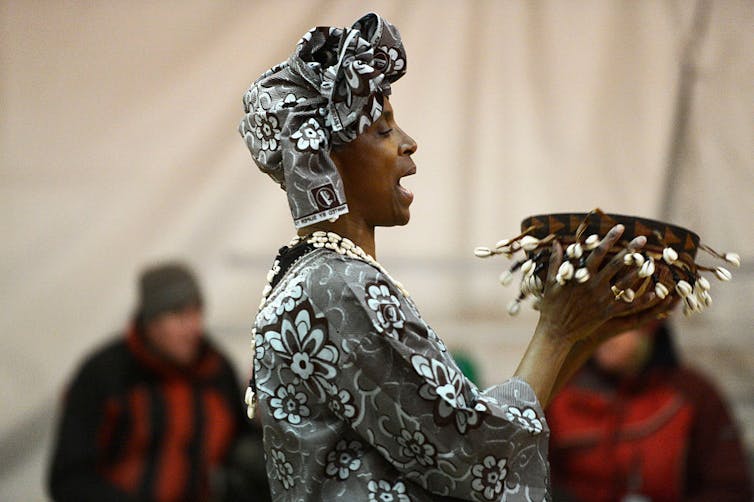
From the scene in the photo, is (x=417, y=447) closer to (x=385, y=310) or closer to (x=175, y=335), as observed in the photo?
(x=385, y=310)

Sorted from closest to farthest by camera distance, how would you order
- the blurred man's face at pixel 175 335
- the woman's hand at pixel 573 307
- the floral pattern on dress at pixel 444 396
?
the floral pattern on dress at pixel 444 396 → the woman's hand at pixel 573 307 → the blurred man's face at pixel 175 335

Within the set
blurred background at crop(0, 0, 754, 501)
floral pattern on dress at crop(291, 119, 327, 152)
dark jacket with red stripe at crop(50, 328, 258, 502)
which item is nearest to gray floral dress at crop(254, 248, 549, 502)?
floral pattern on dress at crop(291, 119, 327, 152)

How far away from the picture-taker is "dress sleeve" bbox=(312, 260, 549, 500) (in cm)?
138

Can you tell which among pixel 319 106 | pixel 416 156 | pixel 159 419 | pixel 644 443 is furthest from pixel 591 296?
pixel 159 419

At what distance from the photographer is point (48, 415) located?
140 inches

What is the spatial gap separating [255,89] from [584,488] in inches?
74.9

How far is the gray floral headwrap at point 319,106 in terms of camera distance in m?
1.43

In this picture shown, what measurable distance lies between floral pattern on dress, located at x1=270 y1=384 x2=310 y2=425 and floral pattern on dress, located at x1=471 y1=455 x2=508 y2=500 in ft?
0.67

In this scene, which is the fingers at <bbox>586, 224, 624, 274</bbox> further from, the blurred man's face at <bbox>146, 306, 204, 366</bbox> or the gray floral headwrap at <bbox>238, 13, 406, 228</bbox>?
the blurred man's face at <bbox>146, 306, 204, 366</bbox>

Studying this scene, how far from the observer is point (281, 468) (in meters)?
1.46

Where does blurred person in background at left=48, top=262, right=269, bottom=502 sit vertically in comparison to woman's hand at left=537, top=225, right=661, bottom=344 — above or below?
below

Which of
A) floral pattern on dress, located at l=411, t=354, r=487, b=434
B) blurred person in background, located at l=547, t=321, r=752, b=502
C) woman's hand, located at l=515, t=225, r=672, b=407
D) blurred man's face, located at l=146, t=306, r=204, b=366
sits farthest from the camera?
blurred man's face, located at l=146, t=306, r=204, b=366

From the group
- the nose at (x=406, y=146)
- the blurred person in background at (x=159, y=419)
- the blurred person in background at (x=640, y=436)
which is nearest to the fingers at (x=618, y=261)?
the nose at (x=406, y=146)

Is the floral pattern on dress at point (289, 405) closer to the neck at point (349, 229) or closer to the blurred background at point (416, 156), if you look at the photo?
the neck at point (349, 229)
